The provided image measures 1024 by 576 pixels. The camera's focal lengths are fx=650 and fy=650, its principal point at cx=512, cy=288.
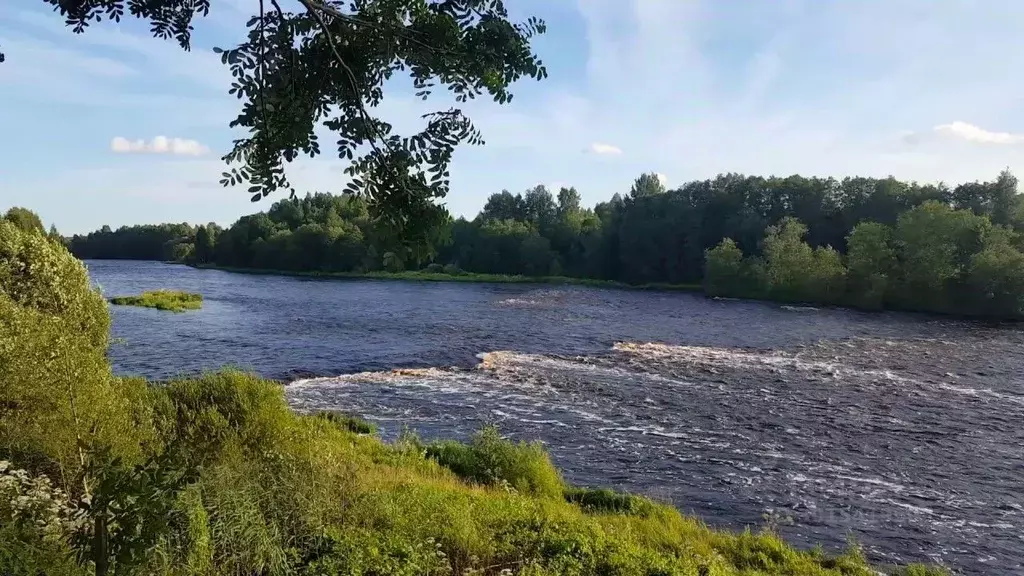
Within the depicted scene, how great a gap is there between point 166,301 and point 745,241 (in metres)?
66.5

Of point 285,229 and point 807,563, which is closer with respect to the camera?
point 807,563

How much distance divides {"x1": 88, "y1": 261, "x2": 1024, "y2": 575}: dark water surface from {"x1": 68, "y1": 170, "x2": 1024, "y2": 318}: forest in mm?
8530

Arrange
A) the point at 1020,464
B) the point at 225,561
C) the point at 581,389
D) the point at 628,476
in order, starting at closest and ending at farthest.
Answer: the point at 225,561, the point at 628,476, the point at 1020,464, the point at 581,389

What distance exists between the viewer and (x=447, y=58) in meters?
5.64

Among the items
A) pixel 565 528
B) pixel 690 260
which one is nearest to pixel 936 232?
pixel 690 260

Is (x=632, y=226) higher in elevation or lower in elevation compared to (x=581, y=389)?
higher

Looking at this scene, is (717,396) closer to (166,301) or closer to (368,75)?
(368,75)

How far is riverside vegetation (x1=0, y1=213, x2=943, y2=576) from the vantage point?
6039 millimetres

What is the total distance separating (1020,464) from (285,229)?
357 ft

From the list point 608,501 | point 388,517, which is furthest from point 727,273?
point 388,517

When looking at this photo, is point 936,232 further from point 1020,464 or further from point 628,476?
point 628,476

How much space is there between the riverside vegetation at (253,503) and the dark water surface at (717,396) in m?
2.98

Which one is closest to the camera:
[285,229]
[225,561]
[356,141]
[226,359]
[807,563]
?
[356,141]

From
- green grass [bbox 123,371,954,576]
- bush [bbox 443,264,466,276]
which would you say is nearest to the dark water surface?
green grass [bbox 123,371,954,576]
